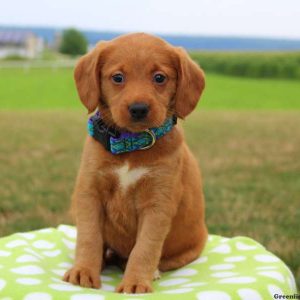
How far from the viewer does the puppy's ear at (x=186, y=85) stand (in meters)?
2.48

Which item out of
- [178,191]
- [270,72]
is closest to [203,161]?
[178,191]

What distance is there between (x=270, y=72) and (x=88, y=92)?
19691 mm

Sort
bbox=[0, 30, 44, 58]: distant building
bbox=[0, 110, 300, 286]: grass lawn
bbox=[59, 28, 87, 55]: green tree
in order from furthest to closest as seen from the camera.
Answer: bbox=[0, 30, 44, 58]: distant building → bbox=[59, 28, 87, 55]: green tree → bbox=[0, 110, 300, 286]: grass lawn

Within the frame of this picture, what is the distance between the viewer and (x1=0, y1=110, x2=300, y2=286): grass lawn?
4234 millimetres

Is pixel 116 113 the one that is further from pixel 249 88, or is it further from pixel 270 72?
pixel 270 72

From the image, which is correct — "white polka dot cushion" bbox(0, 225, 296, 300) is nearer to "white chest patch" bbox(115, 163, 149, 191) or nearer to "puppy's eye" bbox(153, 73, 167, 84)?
"white chest patch" bbox(115, 163, 149, 191)

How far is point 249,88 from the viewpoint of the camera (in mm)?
19891

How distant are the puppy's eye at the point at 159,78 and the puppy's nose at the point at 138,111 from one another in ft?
0.56

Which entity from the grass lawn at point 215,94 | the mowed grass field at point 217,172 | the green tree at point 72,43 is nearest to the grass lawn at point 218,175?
the mowed grass field at point 217,172

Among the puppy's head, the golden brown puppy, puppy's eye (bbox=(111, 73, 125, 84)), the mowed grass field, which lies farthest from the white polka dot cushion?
puppy's eye (bbox=(111, 73, 125, 84))

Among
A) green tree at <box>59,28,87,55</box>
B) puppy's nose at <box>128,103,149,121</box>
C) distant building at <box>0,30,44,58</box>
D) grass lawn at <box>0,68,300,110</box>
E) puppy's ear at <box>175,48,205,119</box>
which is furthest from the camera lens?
distant building at <box>0,30,44,58</box>

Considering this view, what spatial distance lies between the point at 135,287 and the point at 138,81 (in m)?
0.88

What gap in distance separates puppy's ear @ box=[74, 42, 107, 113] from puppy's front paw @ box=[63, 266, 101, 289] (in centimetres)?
71

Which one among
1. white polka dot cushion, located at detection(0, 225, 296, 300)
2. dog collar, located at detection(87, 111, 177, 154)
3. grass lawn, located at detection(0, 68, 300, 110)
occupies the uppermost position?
dog collar, located at detection(87, 111, 177, 154)
